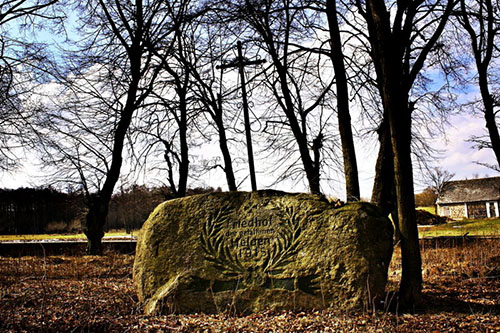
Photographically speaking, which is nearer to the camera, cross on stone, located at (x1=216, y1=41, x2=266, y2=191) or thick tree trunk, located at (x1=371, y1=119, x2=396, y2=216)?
thick tree trunk, located at (x1=371, y1=119, x2=396, y2=216)

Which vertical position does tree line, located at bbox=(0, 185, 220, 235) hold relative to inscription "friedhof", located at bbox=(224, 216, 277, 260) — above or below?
above

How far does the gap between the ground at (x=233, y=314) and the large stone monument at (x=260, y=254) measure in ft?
0.78

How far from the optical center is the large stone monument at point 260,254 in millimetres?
5438

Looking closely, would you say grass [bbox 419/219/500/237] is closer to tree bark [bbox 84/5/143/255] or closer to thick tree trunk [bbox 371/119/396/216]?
thick tree trunk [bbox 371/119/396/216]

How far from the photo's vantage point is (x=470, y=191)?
39.0 m

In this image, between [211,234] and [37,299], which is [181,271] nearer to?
[211,234]

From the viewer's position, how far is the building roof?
124ft

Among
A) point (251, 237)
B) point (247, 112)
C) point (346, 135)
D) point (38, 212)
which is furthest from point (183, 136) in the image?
point (38, 212)

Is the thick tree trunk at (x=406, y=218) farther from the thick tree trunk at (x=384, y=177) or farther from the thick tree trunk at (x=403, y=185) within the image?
the thick tree trunk at (x=384, y=177)

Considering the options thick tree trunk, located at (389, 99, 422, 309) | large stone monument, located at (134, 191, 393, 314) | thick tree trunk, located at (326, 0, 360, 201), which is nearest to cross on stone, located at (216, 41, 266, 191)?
thick tree trunk, located at (326, 0, 360, 201)

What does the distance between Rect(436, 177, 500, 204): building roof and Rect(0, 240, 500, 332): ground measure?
109ft

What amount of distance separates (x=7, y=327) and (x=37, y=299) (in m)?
1.52

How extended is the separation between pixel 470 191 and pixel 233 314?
128ft

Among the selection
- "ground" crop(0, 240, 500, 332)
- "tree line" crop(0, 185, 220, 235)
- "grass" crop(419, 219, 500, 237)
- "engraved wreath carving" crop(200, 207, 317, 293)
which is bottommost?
"ground" crop(0, 240, 500, 332)
